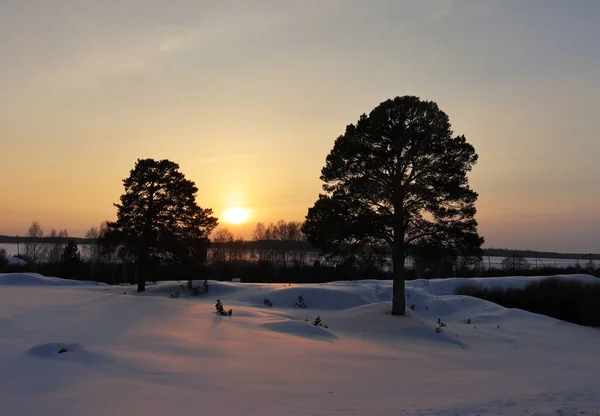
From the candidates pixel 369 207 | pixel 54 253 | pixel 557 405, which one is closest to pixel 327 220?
pixel 369 207

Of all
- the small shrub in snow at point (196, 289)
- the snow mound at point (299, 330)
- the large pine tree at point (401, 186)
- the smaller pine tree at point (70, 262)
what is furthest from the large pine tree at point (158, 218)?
the smaller pine tree at point (70, 262)

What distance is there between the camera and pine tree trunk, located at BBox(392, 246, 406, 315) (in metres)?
23.2

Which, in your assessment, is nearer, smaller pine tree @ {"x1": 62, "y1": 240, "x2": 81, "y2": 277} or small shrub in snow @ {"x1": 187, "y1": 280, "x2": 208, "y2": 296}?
small shrub in snow @ {"x1": 187, "y1": 280, "x2": 208, "y2": 296}

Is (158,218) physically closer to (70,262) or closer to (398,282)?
(398,282)

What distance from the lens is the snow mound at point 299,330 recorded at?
17.5m

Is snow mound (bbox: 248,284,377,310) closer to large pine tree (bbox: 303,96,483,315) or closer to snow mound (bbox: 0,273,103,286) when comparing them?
large pine tree (bbox: 303,96,483,315)

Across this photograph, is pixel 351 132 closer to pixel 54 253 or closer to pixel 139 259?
pixel 139 259

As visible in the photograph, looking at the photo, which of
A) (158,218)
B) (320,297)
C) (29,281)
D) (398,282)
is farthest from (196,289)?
(398,282)

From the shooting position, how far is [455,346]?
64.9ft

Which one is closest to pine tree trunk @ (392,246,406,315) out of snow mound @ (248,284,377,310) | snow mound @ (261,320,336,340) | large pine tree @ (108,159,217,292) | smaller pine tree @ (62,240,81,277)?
snow mound @ (261,320,336,340)

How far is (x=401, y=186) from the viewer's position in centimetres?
2281

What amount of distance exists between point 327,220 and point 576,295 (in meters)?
22.0

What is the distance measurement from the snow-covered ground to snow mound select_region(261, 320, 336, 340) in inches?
3.0

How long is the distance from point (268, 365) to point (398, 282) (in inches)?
520
